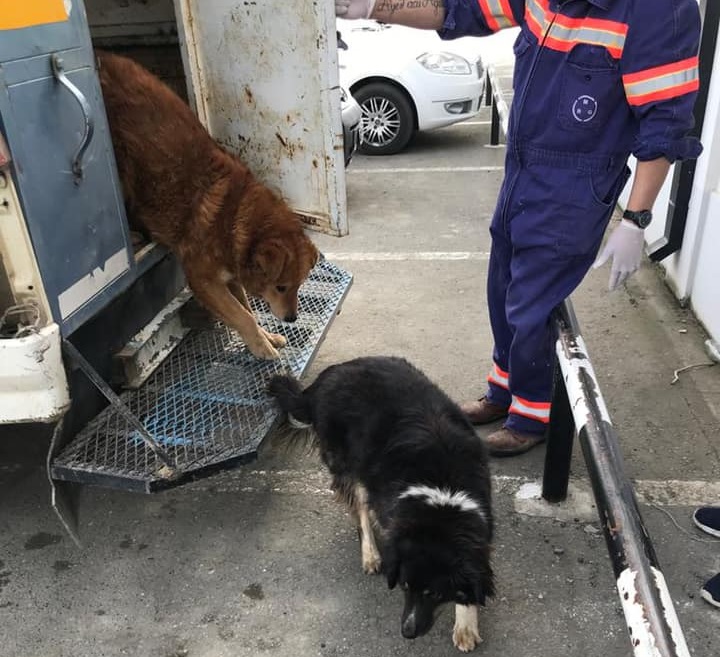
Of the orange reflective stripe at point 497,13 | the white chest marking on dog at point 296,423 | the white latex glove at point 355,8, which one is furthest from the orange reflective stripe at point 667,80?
the white chest marking on dog at point 296,423

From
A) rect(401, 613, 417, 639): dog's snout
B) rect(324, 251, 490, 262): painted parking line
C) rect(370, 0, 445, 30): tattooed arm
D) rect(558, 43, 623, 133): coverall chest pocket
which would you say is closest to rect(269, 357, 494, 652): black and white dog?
rect(401, 613, 417, 639): dog's snout

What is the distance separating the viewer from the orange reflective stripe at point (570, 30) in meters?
2.48

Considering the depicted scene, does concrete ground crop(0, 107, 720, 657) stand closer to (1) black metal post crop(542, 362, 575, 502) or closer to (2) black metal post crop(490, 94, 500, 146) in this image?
(1) black metal post crop(542, 362, 575, 502)

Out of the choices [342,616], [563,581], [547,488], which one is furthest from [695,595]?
[342,616]

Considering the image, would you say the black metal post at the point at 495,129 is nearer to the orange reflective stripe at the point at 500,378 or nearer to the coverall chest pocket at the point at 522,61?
the orange reflective stripe at the point at 500,378

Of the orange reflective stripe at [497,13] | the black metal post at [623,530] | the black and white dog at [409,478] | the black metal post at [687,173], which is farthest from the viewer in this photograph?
the black metal post at [687,173]

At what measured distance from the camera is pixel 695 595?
8.55ft

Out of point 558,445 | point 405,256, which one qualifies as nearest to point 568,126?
point 558,445

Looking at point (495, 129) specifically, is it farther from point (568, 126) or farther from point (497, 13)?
point (568, 126)

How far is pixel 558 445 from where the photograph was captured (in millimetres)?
2904

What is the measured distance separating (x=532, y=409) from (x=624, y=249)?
3.21 ft

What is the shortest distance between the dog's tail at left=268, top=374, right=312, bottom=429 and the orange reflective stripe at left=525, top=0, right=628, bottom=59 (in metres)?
1.81

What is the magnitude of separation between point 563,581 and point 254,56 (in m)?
2.82

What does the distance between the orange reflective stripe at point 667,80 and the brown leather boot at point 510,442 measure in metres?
1.71
